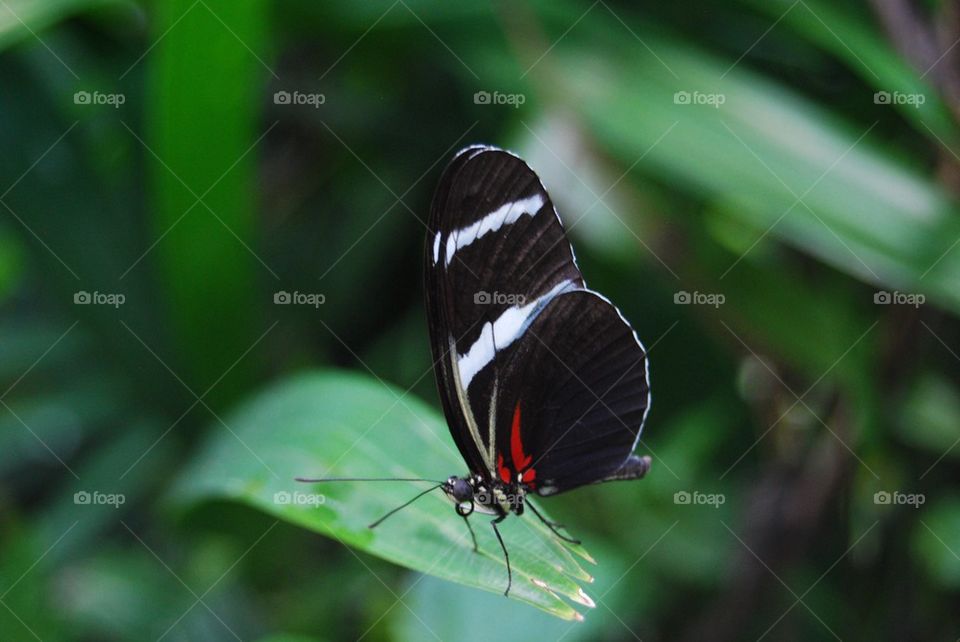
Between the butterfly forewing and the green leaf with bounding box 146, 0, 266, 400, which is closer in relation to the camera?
the butterfly forewing

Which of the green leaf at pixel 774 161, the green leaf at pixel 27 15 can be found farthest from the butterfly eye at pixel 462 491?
the green leaf at pixel 27 15

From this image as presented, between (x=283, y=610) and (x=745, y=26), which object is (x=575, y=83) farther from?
(x=283, y=610)

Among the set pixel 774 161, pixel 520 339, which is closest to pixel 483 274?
pixel 520 339

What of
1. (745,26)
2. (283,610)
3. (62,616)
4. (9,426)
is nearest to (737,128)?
(745,26)

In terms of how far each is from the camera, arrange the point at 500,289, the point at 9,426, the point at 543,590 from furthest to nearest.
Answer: the point at 9,426
the point at 500,289
the point at 543,590

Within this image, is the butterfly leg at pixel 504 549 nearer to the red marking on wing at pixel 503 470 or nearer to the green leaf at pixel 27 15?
the red marking on wing at pixel 503 470

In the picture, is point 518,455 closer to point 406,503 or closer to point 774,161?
point 406,503

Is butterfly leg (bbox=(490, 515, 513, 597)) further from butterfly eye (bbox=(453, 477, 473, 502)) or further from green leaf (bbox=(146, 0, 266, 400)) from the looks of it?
green leaf (bbox=(146, 0, 266, 400))

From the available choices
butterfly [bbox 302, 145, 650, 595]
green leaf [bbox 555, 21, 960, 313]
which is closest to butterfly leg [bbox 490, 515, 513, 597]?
butterfly [bbox 302, 145, 650, 595]
